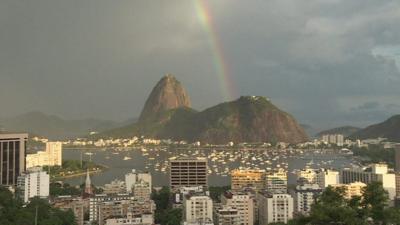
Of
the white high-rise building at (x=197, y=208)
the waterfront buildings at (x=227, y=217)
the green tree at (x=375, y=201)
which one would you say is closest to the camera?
the green tree at (x=375, y=201)

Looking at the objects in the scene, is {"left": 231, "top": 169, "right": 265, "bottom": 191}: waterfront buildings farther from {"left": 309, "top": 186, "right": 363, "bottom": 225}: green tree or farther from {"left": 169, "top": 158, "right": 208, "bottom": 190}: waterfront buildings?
{"left": 309, "top": 186, "right": 363, "bottom": 225}: green tree

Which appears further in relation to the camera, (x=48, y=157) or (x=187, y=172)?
(x=48, y=157)

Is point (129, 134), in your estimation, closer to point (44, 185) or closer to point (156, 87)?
point (156, 87)

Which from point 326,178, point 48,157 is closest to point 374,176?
point 326,178

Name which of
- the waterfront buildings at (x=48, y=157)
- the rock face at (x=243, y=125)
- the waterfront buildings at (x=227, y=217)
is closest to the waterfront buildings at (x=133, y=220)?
the waterfront buildings at (x=227, y=217)

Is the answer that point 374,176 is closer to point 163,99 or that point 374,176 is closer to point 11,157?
point 11,157

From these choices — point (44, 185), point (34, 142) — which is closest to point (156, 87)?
point (34, 142)

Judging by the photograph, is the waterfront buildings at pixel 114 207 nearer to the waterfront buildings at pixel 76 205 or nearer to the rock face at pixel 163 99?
the waterfront buildings at pixel 76 205

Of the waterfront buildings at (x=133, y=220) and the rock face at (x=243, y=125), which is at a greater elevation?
the rock face at (x=243, y=125)
